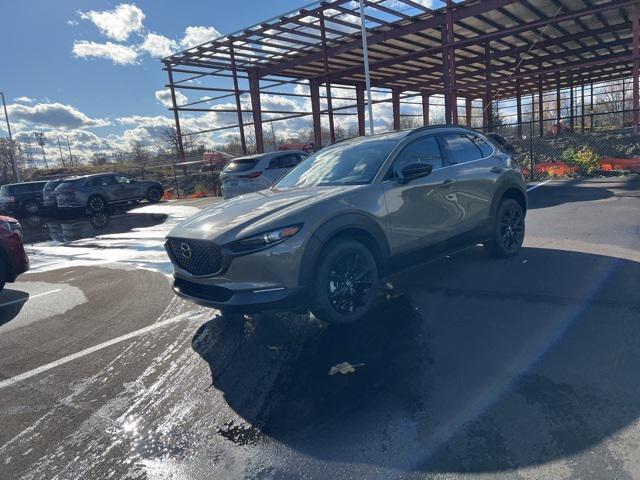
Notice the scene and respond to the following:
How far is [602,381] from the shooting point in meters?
2.99

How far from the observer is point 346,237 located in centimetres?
420

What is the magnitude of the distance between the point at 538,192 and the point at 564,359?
994 centimetres

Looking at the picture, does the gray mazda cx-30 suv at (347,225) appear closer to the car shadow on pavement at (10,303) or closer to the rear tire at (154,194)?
the car shadow on pavement at (10,303)

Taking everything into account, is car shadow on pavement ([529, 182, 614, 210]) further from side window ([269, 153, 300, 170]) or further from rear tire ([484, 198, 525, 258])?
side window ([269, 153, 300, 170])

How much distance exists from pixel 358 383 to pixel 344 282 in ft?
3.55

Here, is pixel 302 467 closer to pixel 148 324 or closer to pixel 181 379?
pixel 181 379

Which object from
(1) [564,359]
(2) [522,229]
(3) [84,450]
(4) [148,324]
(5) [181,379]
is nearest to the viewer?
(3) [84,450]

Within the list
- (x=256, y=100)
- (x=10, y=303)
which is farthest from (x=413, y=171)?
(x=256, y=100)

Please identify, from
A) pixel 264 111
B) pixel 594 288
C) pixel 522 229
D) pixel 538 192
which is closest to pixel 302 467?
pixel 594 288

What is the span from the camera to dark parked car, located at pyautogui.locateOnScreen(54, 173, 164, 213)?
60.3 feet

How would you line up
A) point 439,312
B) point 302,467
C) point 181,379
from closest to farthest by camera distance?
point 302,467, point 181,379, point 439,312

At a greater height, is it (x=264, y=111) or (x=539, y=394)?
(x=264, y=111)

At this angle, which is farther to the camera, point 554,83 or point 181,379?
point 554,83

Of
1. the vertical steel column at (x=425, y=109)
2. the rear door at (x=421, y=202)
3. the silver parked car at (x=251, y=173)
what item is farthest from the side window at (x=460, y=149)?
the vertical steel column at (x=425, y=109)
